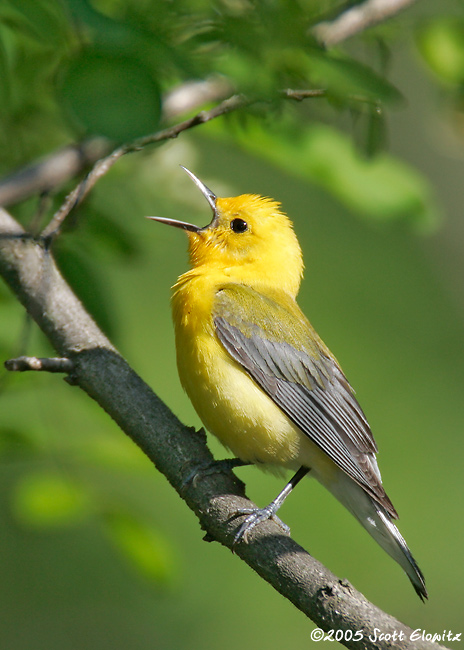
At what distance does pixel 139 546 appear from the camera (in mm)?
3588

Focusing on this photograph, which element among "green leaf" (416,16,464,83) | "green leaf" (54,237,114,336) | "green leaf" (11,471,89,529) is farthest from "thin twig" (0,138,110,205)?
"green leaf" (416,16,464,83)

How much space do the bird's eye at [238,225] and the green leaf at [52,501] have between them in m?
2.00

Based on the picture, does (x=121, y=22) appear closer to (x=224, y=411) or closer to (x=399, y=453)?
(x=224, y=411)

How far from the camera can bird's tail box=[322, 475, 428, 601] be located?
12.7 ft

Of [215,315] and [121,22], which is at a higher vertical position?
[121,22]

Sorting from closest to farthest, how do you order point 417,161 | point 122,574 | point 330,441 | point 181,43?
point 181,43, point 330,441, point 122,574, point 417,161

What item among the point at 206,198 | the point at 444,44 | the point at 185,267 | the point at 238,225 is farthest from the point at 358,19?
the point at 185,267

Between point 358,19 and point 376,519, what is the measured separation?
8.53 ft

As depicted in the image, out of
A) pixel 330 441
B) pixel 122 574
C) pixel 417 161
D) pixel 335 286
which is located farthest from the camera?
pixel 335 286

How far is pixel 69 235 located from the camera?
3619mm

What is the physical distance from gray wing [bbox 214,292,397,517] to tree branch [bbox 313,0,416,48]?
60.6 inches

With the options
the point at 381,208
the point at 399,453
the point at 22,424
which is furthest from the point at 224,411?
the point at 399,453

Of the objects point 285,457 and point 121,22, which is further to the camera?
point 285,457

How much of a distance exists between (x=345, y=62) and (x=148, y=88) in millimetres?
616
